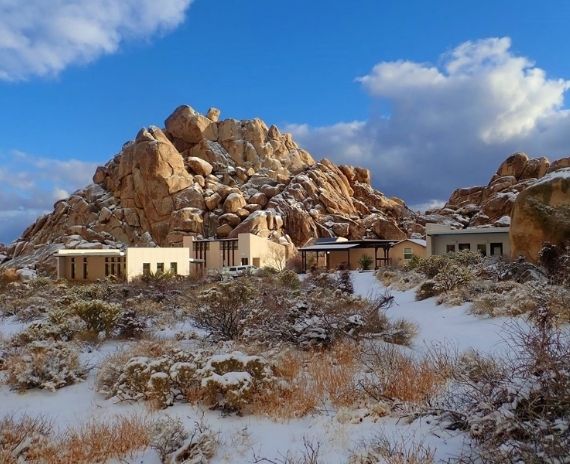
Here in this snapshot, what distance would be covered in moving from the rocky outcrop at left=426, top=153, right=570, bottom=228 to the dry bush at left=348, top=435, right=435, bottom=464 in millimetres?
55366

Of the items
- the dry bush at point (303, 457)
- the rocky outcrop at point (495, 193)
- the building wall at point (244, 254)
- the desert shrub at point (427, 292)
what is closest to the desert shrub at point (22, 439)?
the dry bush at point (303, 457)

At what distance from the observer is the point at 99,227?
2781 inches

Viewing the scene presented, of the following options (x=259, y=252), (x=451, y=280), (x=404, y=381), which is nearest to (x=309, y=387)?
(x=404, y=381)

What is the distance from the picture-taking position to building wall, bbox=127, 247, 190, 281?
37.6 m

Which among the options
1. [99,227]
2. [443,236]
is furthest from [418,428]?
[99,227]

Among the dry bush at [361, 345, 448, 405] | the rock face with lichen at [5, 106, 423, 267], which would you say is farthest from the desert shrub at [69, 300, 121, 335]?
the rock face with lichen at [5, 106, 423, 267]

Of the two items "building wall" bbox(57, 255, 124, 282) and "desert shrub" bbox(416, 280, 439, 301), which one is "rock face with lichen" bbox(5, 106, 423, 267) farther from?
"desert shrub" bbox(416, 280, 439, 301)

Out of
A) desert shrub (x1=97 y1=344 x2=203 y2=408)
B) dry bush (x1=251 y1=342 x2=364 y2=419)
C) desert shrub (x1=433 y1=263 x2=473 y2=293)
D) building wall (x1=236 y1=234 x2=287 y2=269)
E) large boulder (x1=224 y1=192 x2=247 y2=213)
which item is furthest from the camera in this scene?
large boulder (x1=224 y1=192 x2=247 y2=213)

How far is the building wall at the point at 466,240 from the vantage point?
120ft

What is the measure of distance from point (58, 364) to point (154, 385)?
2.08m

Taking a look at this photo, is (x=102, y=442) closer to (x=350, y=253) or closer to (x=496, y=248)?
(x=496, y=248)

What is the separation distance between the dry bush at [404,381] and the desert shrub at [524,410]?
0.57 metres

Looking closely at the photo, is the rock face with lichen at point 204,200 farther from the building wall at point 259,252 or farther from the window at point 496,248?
the window at point 496,248

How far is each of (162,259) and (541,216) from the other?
101ft
